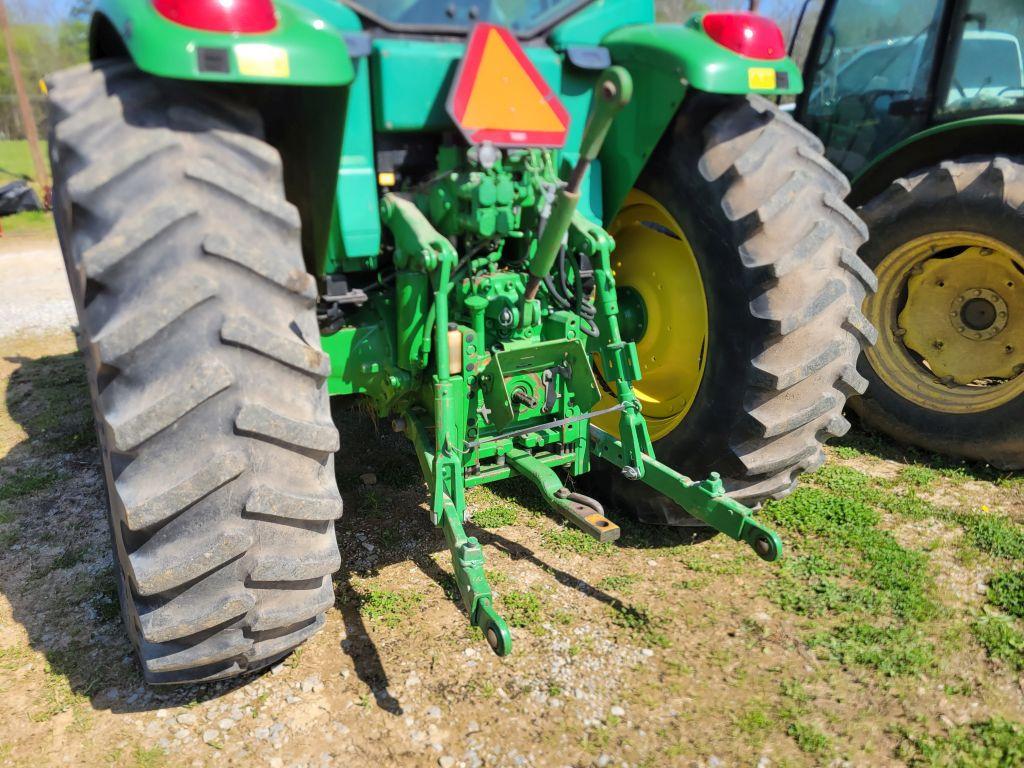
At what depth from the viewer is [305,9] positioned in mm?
2199

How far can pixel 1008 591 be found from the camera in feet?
8.88

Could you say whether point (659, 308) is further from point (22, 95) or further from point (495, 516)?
point (22, 95)

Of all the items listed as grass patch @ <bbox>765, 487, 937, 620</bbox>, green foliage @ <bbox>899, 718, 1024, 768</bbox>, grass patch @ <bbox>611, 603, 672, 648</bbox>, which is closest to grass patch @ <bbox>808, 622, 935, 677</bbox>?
grass patch @ <bbox>765, 487, 937, 620</bbox>

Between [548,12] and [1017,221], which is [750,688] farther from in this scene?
[1017,221]

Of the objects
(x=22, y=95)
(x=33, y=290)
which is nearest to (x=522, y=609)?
(x=33, y=290)

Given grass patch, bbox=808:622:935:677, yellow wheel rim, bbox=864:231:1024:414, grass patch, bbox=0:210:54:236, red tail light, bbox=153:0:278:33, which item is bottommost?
grass patch, bbox=0:210:54:236

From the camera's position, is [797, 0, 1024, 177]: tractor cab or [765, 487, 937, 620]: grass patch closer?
[765, 487, 937, 620]: grass patch

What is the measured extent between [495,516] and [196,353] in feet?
5.63

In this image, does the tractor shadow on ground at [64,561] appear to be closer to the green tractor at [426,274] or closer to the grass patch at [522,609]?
the green tractor at [426,274]

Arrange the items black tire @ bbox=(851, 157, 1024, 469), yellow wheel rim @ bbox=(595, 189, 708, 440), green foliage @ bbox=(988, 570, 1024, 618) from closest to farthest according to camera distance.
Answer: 1. green foliage @ bbox=(988, 570, 1024, 618)
2. yellow wheel rim @ bbox=(595, 189, 708, 440)
3. black tire @ bbox=(851, 157, 1024, 469)

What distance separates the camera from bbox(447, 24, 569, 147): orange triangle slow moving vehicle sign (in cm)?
223

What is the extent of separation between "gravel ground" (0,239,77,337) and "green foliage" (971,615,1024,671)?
6514 mm

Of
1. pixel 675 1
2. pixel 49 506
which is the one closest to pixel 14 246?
pixel 49 506

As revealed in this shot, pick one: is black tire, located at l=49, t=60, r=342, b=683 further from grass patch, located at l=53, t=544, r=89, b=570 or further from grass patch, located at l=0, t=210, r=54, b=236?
grass patch, located at l=0, t=210, r=54, b=236
